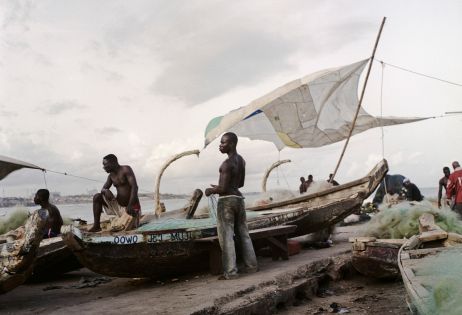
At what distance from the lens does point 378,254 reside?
581cm

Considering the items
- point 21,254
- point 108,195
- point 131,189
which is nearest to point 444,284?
point 21,254

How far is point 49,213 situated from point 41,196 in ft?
1.02

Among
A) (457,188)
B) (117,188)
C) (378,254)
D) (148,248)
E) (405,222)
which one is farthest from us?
(457,188)

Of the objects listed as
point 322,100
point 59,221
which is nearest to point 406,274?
point 59,221

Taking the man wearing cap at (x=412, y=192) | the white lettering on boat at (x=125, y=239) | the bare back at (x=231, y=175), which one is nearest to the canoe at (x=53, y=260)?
the white lettering on boat at (x=125, y=239)

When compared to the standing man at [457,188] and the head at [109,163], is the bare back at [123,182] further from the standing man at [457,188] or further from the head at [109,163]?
the standing man at [457,188]

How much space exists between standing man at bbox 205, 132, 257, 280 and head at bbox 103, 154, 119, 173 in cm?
185

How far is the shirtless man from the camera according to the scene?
6926 millimetres

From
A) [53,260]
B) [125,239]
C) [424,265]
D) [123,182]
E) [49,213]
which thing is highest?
[123,182]

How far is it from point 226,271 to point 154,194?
7.44 metres

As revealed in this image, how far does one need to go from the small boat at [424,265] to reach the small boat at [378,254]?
466 mm

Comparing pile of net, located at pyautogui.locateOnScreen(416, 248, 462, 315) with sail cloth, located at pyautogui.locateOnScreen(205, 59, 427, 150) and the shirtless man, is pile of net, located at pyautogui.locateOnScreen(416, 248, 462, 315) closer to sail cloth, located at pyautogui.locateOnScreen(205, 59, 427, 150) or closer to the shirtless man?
the shirtless man

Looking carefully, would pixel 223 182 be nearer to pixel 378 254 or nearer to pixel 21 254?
pixel 378 254

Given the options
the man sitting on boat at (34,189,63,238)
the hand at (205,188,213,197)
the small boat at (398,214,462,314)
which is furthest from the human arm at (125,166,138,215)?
the small boat at (398,214,462,314)
